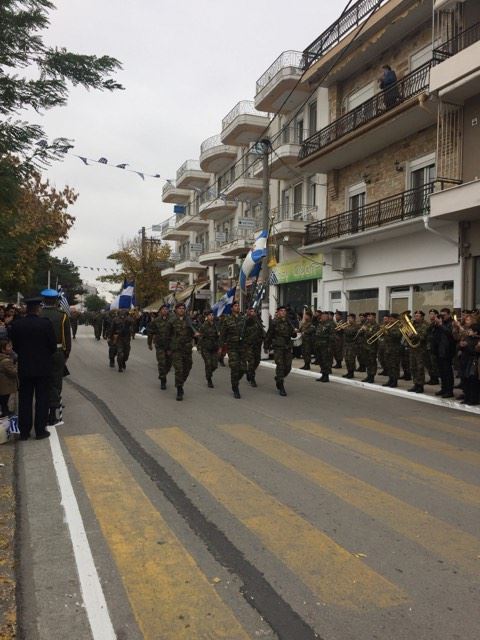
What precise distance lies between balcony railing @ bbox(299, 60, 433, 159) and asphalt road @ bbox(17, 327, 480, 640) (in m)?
13.1

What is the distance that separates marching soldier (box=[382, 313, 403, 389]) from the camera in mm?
13195

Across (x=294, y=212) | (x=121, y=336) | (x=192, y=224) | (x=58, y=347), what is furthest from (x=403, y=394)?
(x=192, y=224)

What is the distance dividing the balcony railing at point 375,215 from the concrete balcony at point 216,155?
13397 mm

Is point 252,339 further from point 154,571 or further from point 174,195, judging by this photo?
point 174,195

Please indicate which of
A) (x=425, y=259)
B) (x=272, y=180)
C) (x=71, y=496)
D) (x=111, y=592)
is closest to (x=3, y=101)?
(x=71, y=496)

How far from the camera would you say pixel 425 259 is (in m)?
18.6

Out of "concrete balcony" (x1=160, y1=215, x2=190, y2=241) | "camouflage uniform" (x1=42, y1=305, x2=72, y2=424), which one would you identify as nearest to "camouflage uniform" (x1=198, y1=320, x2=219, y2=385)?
"camouflage uniform" (x1=42, y1=305, x2=72, y2=424)

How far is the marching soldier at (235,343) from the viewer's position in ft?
37.7

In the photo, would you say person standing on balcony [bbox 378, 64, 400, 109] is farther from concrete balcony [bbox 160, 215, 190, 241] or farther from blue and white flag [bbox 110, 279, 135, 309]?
concrete balcony [bbox 160, 215, 190, 241]

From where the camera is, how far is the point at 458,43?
1681cm

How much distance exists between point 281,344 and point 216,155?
26640 mm

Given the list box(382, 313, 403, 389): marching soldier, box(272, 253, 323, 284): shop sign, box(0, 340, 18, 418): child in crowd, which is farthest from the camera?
box(272, 253, 323, 284): shop sign

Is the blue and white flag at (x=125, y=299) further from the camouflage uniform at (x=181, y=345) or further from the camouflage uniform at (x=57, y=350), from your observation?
the camouflage uniform at (x=57, y=350)

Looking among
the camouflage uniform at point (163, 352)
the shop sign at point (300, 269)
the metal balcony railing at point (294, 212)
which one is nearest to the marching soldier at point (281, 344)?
the camouflage uniform at point (163, 352)
